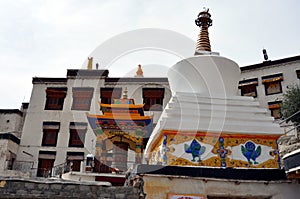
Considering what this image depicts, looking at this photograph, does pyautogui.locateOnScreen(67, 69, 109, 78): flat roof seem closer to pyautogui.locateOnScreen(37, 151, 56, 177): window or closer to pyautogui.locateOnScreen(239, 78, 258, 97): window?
pyautogui.locateOnScreen(37, 151, 56, 177): window

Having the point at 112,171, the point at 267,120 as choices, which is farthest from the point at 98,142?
the point at 267,120

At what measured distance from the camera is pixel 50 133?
2466 cm

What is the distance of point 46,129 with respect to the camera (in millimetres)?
24750

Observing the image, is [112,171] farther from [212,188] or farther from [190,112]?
[212,188]

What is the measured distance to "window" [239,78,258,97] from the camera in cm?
2555

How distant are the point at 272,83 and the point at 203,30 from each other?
47.1ft

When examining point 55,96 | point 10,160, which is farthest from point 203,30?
point 10,160

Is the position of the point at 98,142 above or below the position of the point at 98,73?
below

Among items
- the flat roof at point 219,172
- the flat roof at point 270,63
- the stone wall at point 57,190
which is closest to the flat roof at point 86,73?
the flat roof at point 270,63

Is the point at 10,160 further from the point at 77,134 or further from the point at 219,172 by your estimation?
the point at 219,172

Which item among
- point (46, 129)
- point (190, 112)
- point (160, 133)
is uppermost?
point (46, 129)

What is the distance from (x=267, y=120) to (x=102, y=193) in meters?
5.46

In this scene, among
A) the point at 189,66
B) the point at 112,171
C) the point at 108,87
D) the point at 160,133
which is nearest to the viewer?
the point at 160,133

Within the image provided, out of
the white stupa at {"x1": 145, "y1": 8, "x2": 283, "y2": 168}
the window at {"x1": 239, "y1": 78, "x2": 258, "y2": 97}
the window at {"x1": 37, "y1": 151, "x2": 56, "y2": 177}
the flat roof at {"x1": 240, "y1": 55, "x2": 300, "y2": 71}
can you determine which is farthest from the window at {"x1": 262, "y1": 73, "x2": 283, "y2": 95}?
the window at {"x1": 37, "y1": 151, "x2": 56, "y2": 177}
